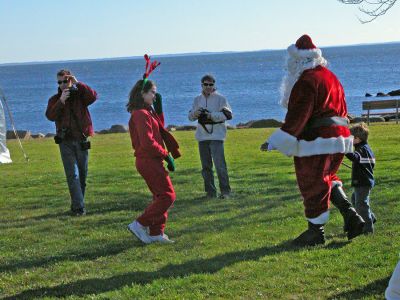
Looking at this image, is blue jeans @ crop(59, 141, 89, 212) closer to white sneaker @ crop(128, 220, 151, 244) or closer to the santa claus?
white sneaker @ crop(128, 220, 151, 244)

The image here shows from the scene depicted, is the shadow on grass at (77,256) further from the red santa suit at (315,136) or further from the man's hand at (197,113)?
the man's hand at (197,113)

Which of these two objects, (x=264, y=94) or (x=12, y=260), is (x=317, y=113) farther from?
(x=264, y=94)

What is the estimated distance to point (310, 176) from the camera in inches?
265

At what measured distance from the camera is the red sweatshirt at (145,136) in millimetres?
7207

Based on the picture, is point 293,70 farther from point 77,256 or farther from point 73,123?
point 73,123

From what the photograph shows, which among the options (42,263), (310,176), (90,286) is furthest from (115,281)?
(310,176)

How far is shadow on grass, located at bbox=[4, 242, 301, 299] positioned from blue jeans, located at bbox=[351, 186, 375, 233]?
879mm

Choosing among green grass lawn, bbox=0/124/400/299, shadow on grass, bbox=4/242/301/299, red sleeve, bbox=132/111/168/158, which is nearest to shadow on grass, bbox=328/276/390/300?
green grass lawn, bbox=0/124/400/299

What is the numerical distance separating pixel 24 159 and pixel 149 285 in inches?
539

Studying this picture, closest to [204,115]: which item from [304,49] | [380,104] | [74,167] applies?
[74,167]

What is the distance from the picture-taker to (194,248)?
7051mm

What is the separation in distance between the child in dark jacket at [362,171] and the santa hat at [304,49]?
851 mm

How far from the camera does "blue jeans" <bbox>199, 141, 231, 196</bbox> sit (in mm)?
10180

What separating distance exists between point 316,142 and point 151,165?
1.68 metres
